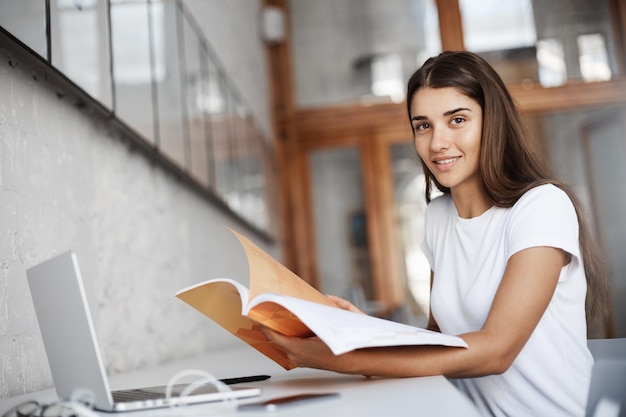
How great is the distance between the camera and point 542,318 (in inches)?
42.4

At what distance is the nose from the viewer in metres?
1.22

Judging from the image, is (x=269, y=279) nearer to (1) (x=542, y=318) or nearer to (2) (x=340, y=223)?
(1) (x=542, y=318)

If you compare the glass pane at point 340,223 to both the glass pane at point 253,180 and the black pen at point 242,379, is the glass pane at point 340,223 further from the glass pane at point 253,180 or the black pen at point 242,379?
the black pen at point 242,379

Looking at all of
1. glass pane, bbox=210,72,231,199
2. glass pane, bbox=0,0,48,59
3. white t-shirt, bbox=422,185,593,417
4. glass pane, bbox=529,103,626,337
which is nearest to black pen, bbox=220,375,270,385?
white t-shirt, bbox=422,185,593,417

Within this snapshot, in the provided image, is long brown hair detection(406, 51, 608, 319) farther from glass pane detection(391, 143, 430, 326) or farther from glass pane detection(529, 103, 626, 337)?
glass pane detection(529, 103, 626, 337)

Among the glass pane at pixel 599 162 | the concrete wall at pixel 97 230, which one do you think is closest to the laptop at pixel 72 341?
the concrete wall at pixel 97 230

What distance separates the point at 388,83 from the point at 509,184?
4849 mm

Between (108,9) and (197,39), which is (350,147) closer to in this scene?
(197,39)

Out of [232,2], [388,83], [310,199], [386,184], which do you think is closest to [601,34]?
[388,83]

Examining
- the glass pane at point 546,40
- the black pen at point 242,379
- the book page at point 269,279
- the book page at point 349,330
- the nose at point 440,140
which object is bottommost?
the black pen at point 242,379

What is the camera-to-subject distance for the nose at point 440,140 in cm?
122

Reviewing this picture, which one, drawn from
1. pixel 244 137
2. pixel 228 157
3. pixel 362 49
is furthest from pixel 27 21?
pixel 362 49

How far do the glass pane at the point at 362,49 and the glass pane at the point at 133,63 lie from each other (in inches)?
155

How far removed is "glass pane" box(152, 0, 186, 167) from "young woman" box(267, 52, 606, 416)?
102 centimetres
